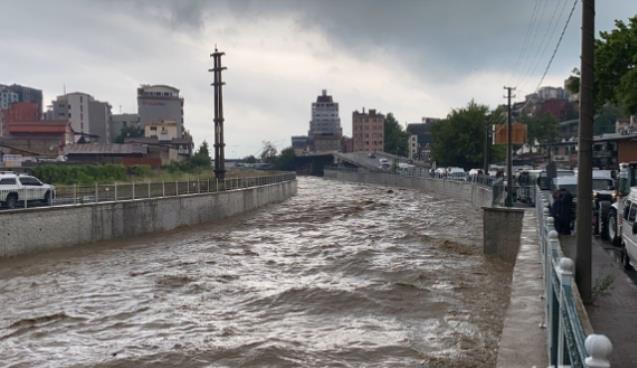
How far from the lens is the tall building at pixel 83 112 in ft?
465

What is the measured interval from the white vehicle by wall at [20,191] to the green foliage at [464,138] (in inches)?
2109

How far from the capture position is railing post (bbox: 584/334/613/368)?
2.43 m

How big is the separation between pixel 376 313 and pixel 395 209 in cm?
3096

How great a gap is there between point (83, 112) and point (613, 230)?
144 metres

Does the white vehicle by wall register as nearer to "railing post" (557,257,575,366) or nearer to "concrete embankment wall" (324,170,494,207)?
"concrete embankment wall" (324,170,494,207)

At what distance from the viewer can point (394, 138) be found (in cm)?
17688

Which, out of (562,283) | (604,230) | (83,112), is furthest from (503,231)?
(83,112)

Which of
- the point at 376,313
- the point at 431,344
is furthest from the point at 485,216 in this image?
the point at 431,344

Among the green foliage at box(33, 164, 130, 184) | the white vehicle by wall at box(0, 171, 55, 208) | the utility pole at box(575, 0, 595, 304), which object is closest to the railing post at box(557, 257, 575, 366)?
the utility pole at box(575, 0, 595, 304)

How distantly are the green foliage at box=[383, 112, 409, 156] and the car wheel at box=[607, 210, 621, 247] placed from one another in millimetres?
158926

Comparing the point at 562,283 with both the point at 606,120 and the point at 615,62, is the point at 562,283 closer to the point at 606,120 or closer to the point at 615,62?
the point at 615,62

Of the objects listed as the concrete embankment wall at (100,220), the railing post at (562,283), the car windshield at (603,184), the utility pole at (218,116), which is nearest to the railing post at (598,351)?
the railing post at (562,283)

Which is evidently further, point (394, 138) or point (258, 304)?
point (394, 138)

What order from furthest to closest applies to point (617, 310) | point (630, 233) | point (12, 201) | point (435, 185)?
point (435, 185), point (12, 201), point (630, 233), point (617, 310)
